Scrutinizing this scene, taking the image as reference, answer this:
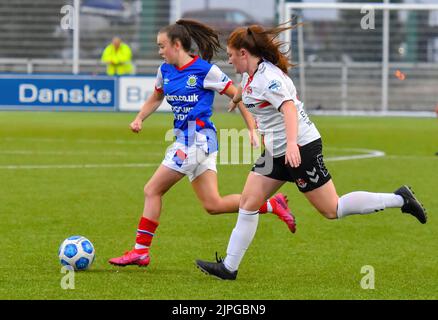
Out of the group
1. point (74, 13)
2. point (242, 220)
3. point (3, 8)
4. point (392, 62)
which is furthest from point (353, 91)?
point (242, 220)

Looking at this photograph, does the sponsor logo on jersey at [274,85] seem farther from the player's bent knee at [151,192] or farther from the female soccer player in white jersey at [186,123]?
the player's bent knee at [151,192]

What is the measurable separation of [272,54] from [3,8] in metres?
27.0

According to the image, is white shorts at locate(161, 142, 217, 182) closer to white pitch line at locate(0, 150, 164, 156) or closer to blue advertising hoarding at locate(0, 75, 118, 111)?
white pitch line at locate(0, 150, 164, 156)

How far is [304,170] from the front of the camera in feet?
25.5

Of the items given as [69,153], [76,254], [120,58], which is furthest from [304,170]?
[120,58]

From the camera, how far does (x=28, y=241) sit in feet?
31.8

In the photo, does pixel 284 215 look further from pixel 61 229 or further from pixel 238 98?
pixel 61 229

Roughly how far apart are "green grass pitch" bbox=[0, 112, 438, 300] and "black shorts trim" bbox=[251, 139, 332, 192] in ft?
2.30

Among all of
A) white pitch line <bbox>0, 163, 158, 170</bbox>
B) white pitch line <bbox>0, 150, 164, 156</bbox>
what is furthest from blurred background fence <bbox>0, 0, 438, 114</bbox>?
white pitch line <bbox>0, 163, 158, 170</bbox>

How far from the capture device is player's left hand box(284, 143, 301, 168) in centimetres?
736

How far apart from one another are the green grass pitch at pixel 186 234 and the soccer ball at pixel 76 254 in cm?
8

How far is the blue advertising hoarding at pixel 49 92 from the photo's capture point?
83.9 ft

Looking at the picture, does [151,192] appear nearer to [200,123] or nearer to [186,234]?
[200,123]
